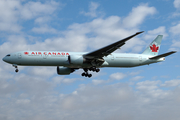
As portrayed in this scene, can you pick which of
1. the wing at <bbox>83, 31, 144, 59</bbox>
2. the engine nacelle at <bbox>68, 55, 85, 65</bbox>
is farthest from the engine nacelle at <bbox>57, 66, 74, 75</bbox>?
the wing at <bbox>83, 31, 144, 59</bbox>

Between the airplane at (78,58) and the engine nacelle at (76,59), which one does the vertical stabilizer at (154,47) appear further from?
the engine nacelle at (76,59)

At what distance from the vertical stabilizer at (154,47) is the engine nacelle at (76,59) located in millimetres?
13306

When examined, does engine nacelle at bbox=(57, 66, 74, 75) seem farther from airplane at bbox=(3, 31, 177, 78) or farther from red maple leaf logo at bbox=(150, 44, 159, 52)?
red maple leaf logo at bbox=(150, 44, 159, 52)

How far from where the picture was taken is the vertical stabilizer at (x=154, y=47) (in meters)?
41.8

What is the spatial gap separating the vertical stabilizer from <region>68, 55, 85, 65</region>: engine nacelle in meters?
13.3

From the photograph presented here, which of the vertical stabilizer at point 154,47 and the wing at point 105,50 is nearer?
the wing at point 105,50

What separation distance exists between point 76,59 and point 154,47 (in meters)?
16.5

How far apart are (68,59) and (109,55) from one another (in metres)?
6.96

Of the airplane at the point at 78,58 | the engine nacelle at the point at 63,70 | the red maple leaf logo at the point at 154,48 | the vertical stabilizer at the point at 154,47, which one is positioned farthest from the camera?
the red maple leaf logo at the point at 154,48

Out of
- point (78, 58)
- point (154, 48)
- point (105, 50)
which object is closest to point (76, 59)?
point (78, 58)

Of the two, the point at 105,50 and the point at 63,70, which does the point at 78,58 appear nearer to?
the point at 105,50

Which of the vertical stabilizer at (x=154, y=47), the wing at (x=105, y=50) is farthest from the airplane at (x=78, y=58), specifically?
the vertical stabilizer at (x=154, y=47)

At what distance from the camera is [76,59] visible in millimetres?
33625

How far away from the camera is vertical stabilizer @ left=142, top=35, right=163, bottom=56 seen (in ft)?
137
